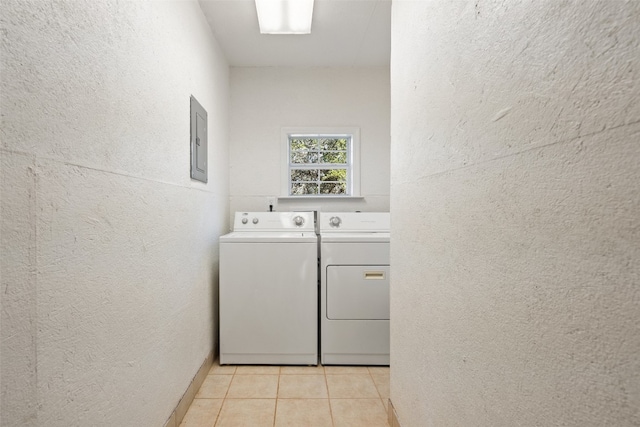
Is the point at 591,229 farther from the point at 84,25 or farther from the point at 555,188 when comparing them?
the point at 84,25

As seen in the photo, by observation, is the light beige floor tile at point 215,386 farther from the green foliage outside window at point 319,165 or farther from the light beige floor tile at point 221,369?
the green foliage outside window at point 319,165

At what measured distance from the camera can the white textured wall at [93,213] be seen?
0.69 metres

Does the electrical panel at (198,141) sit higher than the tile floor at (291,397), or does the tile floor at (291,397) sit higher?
the electrical panel at (198,141)

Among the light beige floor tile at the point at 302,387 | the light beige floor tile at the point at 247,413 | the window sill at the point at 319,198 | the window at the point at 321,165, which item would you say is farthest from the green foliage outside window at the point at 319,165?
the light beige floor tile at the point at 247,413

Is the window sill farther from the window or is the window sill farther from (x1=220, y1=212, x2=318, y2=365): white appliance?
Answer: (x1=220, y1=212, x2=318, y2=365): white appliance

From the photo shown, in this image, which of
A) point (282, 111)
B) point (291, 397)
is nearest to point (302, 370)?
point (291, 397)

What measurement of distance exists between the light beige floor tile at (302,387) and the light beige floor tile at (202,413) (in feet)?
1.19

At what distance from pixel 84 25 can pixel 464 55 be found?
41.1 inches

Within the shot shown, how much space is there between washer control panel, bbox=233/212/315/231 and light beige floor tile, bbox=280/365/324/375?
106 centimetres

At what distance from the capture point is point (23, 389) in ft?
2.26

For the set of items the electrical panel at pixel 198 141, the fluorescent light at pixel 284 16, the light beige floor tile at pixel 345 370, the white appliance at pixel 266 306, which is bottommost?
the light beige floor tile at pixel 345 370

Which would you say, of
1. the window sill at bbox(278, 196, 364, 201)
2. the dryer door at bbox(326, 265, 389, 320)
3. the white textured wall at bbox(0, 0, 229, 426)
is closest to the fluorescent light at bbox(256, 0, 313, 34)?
the white textured wall at bbox(0, 0, 229, 426)

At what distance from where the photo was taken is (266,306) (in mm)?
2303

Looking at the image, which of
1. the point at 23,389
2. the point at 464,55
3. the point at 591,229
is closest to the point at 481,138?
the point at 464,55
